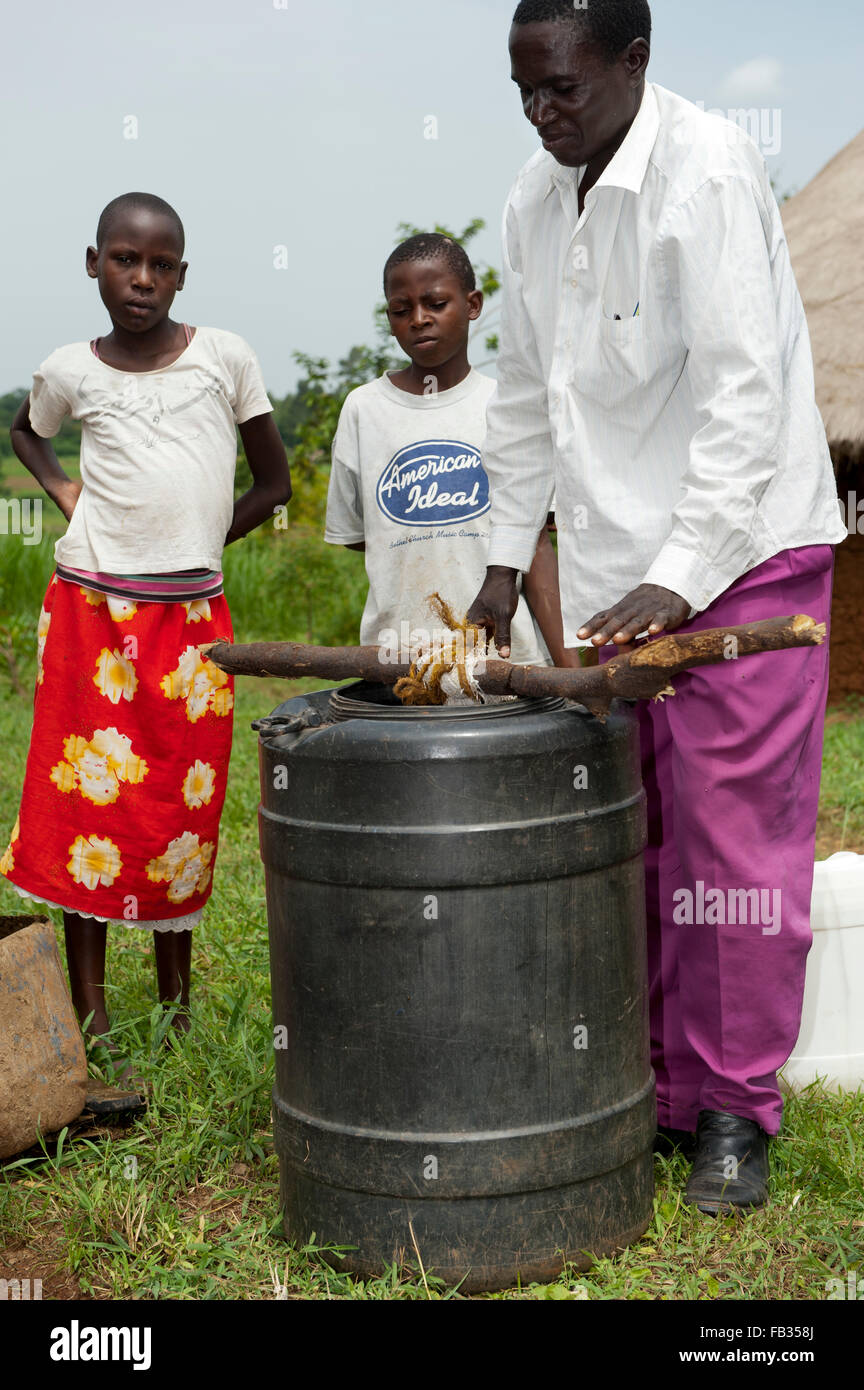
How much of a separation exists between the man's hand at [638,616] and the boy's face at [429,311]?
139cm

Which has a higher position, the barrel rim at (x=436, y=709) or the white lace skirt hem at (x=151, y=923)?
the barrel rim at (x=436, y=709)

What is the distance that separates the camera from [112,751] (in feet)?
10.8

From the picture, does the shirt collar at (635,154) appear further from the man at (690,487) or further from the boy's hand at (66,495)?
the boy's hand at (66,495)

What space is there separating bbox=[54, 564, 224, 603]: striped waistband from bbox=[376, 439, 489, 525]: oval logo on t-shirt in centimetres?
53

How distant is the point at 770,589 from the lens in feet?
8.68

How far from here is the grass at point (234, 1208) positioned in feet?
7.92

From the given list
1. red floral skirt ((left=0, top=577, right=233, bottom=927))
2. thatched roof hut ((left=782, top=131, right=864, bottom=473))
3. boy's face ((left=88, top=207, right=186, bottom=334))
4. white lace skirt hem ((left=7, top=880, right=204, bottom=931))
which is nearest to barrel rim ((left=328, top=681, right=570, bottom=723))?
red floral skirt ((left=0, top=577, right=233, bottom=927))

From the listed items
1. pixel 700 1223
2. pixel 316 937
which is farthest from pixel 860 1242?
pixel 316 937

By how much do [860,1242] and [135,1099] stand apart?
1.46 m

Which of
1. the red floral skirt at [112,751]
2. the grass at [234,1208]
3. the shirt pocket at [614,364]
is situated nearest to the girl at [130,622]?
the red floral skirt at [112,751]

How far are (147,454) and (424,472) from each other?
2.18 feet

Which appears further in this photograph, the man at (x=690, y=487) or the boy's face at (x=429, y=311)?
the boy's face at (x=429, y=311)

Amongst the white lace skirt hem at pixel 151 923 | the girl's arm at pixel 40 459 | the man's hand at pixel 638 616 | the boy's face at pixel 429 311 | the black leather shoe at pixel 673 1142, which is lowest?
the black leather shoe at pixel 673 1142

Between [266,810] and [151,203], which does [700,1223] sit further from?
[151,203]
